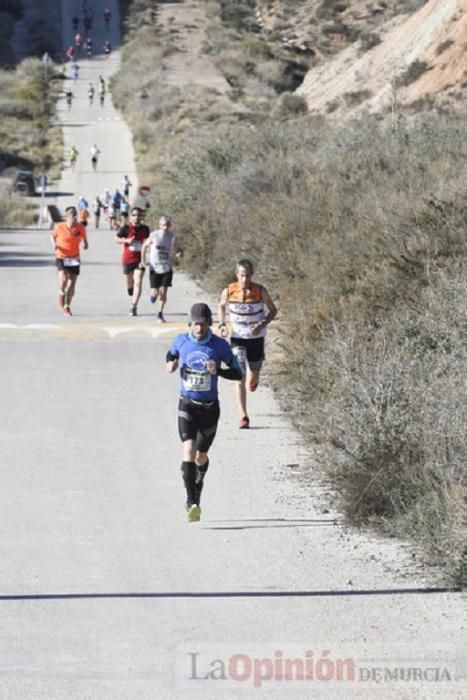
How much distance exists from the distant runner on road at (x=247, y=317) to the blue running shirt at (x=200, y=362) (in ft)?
12.7

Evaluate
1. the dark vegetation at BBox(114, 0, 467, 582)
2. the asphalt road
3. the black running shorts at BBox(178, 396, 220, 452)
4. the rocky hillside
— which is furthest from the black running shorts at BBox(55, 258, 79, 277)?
the rocky hillside

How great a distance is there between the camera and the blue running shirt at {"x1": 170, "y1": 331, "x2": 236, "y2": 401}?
11.9 metres

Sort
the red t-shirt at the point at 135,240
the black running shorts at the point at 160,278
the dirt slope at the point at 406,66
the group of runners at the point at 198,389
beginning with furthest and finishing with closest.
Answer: the dirt slope at the point at 406,66
the red t-shirt at the point at 135,240
the black running shorts at the point at 160,278
the group of runners at the point at 198,389

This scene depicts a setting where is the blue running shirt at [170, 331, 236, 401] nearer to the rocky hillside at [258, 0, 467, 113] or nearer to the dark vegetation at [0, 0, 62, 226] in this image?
the rocky hillside at [258, 0, 467, 113]

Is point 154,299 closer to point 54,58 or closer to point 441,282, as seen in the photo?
point 441,282

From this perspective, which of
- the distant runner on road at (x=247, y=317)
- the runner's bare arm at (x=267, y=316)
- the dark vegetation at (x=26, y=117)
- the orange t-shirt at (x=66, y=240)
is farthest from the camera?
the dark vegetation at (x=26, y=117)

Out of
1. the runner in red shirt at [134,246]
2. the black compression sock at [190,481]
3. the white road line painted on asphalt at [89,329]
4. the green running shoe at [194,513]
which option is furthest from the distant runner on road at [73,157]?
the green running shoe at [194,513]

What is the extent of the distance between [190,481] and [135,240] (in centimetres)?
1332

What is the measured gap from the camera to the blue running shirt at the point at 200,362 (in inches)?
468

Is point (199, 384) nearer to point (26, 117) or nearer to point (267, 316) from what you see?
point (267, 316)

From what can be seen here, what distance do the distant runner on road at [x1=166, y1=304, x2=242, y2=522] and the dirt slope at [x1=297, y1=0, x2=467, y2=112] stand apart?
3889cm

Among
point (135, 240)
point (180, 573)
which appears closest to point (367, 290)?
point (180, 573)

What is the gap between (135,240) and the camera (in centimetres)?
2469

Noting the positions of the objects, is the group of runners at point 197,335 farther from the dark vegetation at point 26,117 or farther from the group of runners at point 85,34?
the group of runners at point 85,34
